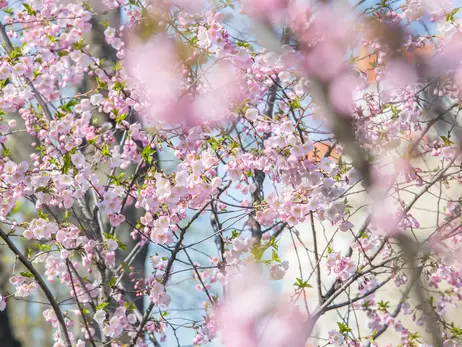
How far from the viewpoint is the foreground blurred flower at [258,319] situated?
6.45 ft

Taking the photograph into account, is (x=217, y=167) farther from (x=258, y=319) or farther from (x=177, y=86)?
(x=258, y=319)

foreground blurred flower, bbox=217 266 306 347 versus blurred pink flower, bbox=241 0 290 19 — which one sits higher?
blurred pink flower, bbox=241 0 290 19

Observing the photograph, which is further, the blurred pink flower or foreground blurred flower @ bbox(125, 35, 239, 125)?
foreground blurred flower @ bbox(125, 35, 239, 125)

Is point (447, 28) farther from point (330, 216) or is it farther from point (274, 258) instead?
point (274, 258)

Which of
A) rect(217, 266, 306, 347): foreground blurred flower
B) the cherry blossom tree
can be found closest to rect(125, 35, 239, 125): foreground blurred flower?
the cherry blossom tree

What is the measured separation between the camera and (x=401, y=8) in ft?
11.8

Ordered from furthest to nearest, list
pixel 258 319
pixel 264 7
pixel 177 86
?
pixel 177 86 < pixel 258 319 < pixel 264 7

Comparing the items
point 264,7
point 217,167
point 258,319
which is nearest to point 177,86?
point 217,167

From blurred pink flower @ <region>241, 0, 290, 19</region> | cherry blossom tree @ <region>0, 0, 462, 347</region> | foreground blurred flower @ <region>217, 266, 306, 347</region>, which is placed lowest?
foreground blurred flower @ <region>217, 266, 306, 347</region>

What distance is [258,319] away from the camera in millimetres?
2039

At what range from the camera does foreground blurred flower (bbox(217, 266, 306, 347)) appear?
196 centimetres

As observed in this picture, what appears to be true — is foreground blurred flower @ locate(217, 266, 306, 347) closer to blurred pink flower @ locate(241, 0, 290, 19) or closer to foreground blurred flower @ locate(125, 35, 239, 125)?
blurred pink flower @ locate(241, 0, 290, 19)

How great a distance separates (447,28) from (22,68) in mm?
2641

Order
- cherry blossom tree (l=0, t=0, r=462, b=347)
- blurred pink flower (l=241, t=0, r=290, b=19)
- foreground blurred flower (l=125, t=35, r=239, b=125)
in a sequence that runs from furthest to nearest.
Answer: foreground blurred flower (l=125, t=35, r=239, b=125)
cherry blossom tree (l=0, t=0, r=462, b=347)
blurred pink flower (l=241, t=0, r=290, b=19)
